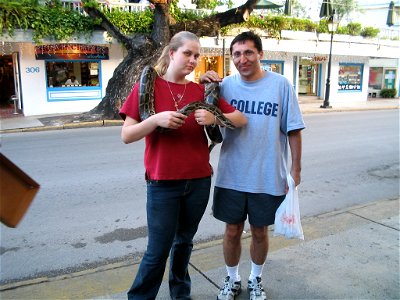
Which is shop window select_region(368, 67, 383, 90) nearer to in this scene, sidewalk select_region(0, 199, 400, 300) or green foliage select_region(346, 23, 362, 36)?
green foliage select_region(346, 23, 362, 36)

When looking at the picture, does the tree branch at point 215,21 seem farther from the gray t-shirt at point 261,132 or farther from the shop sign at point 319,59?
the gray t-shirt at point 261,132

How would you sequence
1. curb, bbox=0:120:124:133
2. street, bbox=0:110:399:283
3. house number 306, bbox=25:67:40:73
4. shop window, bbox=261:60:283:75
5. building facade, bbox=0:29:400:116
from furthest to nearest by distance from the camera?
1. shop window, bbox=261:60:283:75
2. building facade, bbox=0:29:400:116
3. house number 306, bbox=25:67:40:73
4. curb, bbox=0:120:124:133
5. street, bbox=0:110:399:283


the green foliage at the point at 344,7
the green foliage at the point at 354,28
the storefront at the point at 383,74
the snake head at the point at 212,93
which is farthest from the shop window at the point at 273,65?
the snake head at the point at 212,93

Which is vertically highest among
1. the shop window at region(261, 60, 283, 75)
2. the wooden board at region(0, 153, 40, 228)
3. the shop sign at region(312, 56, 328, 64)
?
the shop sign at region(312, 56, 328, 64)

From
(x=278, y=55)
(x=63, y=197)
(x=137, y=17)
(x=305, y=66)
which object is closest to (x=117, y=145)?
(x=63, y=197)

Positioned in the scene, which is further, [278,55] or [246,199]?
[278,55]

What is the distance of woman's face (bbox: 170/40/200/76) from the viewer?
2.55m

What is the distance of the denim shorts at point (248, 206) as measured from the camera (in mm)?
2996

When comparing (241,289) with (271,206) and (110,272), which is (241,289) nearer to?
(271,206)

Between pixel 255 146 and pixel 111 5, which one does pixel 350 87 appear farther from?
pixel 255 146

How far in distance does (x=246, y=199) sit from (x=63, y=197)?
12.7 ft


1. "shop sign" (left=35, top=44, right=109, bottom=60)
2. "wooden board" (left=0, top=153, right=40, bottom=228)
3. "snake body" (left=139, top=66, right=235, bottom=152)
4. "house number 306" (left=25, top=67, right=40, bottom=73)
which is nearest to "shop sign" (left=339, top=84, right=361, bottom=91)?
"shop sign" (left=35, top=44, right=109, bottom=60)

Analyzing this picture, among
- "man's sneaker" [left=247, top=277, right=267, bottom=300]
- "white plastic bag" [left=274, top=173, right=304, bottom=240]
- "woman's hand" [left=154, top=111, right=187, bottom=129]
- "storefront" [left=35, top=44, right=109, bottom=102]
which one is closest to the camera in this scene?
"woman's hand" [left=154, top=111, right=187, bottom=129]

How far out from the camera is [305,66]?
28.0 m
